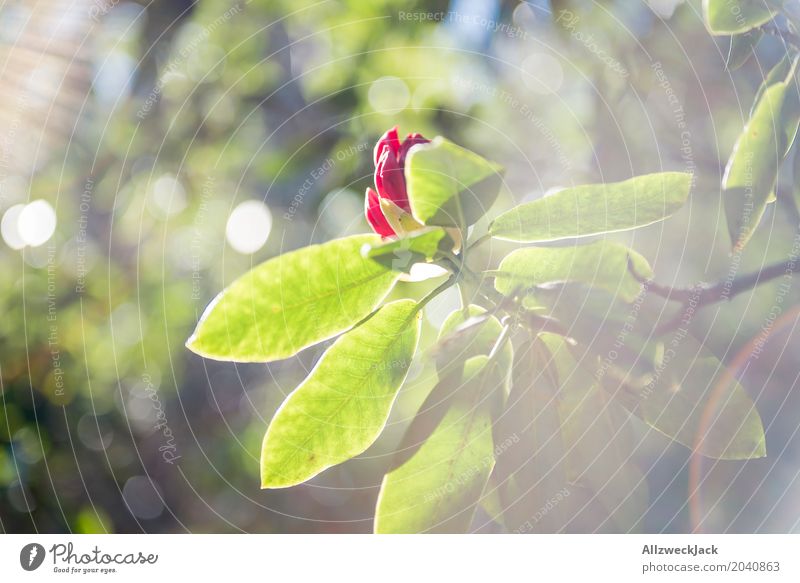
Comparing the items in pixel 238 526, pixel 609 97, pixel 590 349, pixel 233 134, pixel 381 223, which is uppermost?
pixel 233 134

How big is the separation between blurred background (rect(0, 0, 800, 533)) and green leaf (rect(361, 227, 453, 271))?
254 mm

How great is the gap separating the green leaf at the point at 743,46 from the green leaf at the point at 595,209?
0.29m

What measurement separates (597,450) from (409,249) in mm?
357

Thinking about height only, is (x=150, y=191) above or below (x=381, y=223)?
above

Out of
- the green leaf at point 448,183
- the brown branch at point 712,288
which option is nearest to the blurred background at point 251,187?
the brown branch at point 712,288

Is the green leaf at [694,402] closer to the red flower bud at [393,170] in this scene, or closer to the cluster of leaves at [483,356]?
the cluster of leaves at [483,356]

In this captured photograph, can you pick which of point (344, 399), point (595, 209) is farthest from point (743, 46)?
point (344, 399)

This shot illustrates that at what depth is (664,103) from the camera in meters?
1.01

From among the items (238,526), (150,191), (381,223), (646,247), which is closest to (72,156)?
(150,191)

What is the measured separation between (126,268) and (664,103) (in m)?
0.90

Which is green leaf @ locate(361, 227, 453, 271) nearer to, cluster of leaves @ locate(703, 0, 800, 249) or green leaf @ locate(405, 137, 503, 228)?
green leaf @ locate(405, 137, 503, 228)

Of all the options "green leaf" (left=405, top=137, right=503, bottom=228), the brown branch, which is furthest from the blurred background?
"green leaf" (left=405, top=137, right=503, bottom=228)

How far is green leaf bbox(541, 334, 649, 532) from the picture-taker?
2.21 feet
